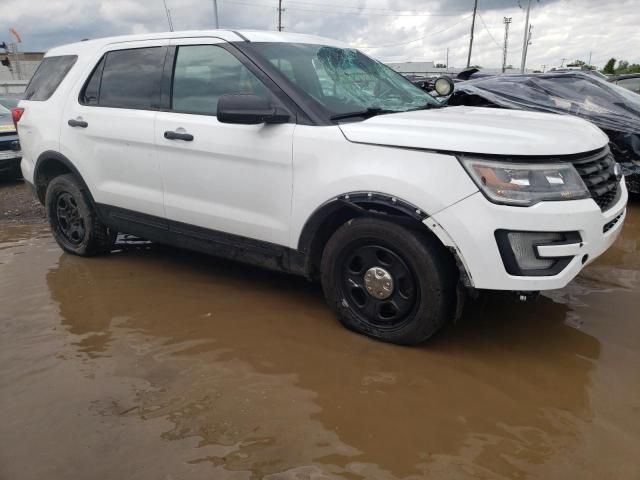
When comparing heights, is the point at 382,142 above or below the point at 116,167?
above

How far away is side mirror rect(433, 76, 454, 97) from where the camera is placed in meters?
5.20

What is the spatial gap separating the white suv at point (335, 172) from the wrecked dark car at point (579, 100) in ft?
8.82

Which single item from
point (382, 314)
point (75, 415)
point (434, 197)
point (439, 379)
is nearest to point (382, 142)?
point (434, 197)

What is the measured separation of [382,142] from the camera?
9.57ft

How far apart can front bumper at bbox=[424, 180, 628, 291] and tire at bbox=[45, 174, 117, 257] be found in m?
3.19

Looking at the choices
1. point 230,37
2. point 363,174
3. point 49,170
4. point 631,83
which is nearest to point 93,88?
point 49,170

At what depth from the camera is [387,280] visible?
3031 millimetres

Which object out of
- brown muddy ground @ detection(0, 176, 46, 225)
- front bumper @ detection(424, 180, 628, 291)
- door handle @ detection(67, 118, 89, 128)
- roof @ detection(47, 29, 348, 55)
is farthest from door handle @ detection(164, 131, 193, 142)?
brown muddy ground @ detection(0, 176, 46, 225)

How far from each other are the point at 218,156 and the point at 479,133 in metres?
1.68

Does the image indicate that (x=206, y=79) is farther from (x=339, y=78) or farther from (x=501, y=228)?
(x=501, y=228)

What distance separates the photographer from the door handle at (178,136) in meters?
3.67

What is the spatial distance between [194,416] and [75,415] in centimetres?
58

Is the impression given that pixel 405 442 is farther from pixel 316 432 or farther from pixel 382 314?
pixel 382 314

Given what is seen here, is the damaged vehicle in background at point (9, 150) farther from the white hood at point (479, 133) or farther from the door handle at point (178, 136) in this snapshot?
the white hood at point (479, 133)
